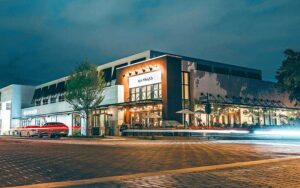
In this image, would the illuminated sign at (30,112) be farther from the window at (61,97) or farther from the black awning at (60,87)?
the black awning at (60,87)

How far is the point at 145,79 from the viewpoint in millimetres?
43188

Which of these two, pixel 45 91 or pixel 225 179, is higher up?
pixel 45 91

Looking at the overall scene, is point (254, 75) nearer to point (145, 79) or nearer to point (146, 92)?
point (145, 79)

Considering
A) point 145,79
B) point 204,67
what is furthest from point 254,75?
point 145,79

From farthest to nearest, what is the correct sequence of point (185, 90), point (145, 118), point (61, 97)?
point (61, 97), point (145, 118), point (185, 90)

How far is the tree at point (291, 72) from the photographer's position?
3981 cm

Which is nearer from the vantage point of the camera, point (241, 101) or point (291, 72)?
point (291, 72)

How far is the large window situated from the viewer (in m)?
41.2

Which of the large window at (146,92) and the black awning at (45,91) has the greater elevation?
the black awning at (45,91)

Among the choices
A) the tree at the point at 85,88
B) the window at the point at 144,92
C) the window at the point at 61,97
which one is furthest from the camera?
the window at the point at 61,97

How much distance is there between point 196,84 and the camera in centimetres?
4250

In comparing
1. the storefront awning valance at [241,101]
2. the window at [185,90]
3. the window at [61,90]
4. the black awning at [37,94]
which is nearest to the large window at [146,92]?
the window at [185,90]

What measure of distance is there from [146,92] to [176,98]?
5011 mm

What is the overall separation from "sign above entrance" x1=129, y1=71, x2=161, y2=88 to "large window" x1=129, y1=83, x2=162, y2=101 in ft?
1.68
